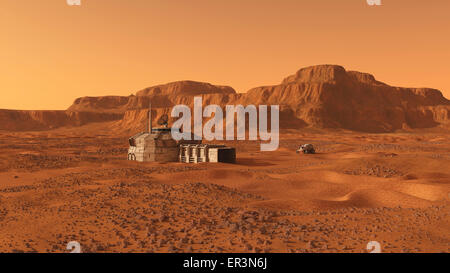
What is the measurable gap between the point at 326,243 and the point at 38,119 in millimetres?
176883

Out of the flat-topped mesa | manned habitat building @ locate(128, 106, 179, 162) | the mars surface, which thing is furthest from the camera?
the flat-topped mesa

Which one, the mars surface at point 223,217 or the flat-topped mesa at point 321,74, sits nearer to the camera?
the mars surface at point 223,217

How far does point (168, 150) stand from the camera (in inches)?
1256

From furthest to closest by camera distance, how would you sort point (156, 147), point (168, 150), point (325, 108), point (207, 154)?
1. point (325, 108)
2. point (168, 150)
3. point (156, 147)
4. point (207, 154)

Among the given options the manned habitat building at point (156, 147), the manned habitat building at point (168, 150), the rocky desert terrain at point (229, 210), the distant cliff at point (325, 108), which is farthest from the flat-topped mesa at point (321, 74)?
the rocky desert terrain at point (229, 210)

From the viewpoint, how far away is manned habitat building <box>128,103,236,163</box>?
3029 centimetres

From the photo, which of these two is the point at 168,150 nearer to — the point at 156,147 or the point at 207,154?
the point at 156,147

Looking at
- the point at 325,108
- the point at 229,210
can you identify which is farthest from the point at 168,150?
the point at 325,108

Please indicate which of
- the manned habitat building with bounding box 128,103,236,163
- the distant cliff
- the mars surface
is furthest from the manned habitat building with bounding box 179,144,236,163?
the distant cliff

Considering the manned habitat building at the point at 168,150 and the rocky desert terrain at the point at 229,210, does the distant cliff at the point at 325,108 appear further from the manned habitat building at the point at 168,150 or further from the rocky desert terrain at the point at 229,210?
the rocky desert terrain at the point at 229,210

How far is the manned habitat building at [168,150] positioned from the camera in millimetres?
30289

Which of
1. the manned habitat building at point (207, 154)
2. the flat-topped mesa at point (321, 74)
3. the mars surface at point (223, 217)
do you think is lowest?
the mars surface at point (223, 217)

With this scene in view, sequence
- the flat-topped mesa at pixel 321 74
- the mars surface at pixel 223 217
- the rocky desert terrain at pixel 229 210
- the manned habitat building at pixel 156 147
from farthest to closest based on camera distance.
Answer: the flat-topped mesa at pixel 321 74 → the manned habitat building at pixel 156 147 → the rocky desert terrain at pixel 229 210 → the mars surface at pixel 223 217

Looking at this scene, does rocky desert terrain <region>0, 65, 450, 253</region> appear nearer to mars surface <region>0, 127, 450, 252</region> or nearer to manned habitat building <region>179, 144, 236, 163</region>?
mars surface <region>0, 127, 450, 252</region>
